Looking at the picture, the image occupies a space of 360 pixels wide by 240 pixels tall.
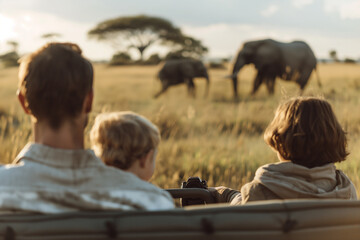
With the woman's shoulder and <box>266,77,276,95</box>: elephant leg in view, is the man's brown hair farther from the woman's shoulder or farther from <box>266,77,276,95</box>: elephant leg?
<box>266,77,276,95</box>: elephant leg

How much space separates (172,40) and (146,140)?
30671 millimetres

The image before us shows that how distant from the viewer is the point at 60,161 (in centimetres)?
141

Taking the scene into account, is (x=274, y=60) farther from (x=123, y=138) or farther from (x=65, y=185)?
(x=65, y=185)

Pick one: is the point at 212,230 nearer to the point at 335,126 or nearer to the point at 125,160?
the point at 125,160

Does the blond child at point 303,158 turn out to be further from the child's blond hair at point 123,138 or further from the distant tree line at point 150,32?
the distant tree line at point 150,32

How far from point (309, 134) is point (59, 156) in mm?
936

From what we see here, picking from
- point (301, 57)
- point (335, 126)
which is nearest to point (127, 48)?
point (301, 57)

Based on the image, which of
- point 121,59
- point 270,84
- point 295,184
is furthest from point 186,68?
point 121,59

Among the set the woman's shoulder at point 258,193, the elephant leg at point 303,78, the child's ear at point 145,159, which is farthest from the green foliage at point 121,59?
the child's ear at point 145,159

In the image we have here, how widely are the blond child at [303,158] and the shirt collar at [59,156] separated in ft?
2.27

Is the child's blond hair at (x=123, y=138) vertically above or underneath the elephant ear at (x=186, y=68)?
above

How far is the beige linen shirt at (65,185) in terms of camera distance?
4.47 feet

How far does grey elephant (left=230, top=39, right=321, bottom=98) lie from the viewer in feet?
47.3

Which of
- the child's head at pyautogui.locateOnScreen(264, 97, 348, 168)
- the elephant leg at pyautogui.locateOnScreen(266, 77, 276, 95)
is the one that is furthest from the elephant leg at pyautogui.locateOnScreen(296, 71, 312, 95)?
the child's head at pyautogui.locateOnScreen(264, 97, 348, 168)
